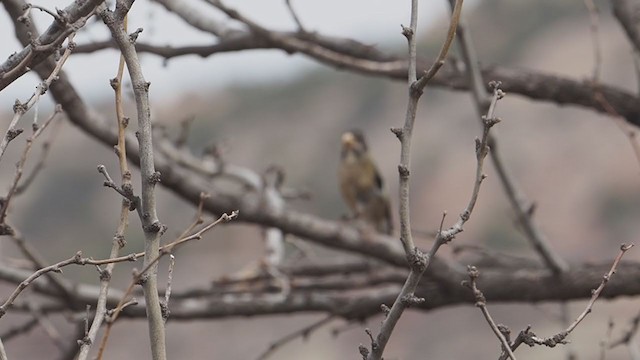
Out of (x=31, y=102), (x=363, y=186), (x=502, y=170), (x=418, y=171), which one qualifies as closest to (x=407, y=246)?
(x=31, y=102)

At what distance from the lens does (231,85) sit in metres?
41.8

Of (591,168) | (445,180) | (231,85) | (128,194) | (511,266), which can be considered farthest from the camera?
(231,85)

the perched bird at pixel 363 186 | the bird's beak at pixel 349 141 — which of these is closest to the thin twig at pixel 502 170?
the perched bird at pixel 363 186

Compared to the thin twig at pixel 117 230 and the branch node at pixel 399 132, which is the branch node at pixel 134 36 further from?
the branch node at pixel 399 132

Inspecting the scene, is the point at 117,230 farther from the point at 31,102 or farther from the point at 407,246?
the point at 407,246

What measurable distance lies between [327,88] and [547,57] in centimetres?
840

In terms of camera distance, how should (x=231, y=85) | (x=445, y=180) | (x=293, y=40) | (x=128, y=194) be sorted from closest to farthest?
1. (x=128, y=194)
2. (x=293, y=40)
3. (x=445, y=180)
4. (x=231, y=85)

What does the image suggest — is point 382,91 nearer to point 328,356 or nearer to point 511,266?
point 328,356

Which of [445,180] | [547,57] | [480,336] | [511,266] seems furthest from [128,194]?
[547,57]

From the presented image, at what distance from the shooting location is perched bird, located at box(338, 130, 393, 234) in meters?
8.63

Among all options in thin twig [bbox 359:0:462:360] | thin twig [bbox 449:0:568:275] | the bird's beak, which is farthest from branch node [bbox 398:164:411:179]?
the bird's beak

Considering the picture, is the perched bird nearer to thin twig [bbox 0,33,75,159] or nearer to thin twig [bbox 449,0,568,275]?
thin twig [bbox 449,0,568,275]

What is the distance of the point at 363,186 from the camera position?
8.71m

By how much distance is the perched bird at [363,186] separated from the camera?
28.3 ft
